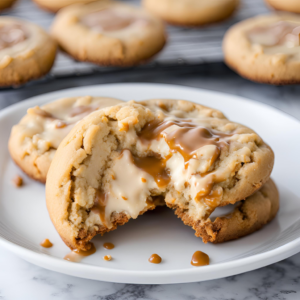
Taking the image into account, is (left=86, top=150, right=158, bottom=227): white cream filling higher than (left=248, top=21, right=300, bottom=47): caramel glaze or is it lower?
higher

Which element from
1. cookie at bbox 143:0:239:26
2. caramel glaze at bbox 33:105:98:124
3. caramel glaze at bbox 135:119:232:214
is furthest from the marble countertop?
cookie at bbox 143:0:239:26

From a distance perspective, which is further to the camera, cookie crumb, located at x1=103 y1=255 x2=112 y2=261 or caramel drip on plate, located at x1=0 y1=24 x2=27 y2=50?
caramel drip on plate, located at x1=0 y1=24 x2=27 y2=50

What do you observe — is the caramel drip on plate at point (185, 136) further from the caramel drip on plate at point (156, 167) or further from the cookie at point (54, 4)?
the cookie at point (54, 4)

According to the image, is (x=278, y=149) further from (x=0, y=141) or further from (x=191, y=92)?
(x=0, y=141)

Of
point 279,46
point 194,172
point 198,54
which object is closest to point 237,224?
point 194,172

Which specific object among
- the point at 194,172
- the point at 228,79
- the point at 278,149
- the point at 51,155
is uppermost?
the point at 194,172

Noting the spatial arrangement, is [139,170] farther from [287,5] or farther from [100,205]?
[287,5]

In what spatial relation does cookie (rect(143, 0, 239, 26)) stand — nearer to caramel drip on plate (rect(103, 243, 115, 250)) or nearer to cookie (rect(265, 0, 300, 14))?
cookie (rect(265, 0, 300, 14))

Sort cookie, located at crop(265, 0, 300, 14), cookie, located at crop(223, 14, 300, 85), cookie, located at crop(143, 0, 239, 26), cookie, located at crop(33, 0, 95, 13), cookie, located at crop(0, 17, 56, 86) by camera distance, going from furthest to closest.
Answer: cookie, located at crop(33, 0, 95, 13) → cookie, located at crop(265, 0, 300, 14) → cookie, located at crop(143, 0, 239, 26) → cookie, located at crop(223, 14, 300, 85) → cookie, located at crop(0, 17, 56, 86)

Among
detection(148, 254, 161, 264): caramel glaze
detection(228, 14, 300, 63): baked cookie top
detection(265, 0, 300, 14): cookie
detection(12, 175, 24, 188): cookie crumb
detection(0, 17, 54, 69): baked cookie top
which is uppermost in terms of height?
detection(0, 17, 54, 69): baked cookie top
